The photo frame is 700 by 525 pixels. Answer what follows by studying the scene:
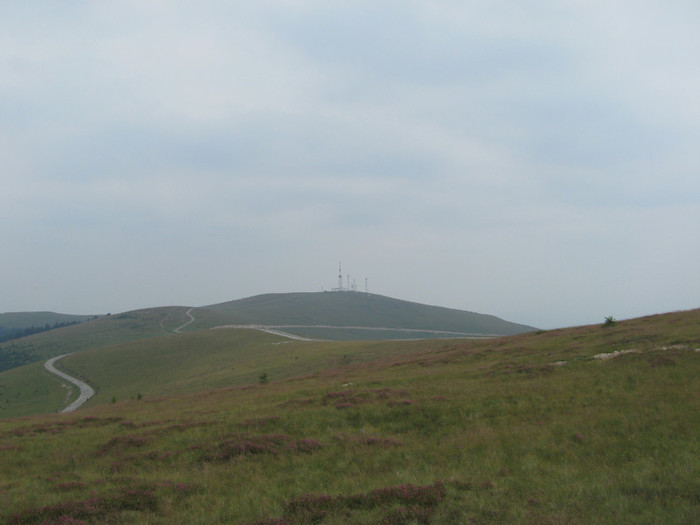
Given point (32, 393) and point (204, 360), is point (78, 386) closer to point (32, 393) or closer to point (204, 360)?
point (32, 393)

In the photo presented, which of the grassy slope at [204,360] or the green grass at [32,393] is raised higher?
the grassy slope at [204,360]

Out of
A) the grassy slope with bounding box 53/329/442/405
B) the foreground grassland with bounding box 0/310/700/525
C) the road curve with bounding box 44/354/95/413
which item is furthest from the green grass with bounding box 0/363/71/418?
the foreground grassland with bounding box 0/310/700/525

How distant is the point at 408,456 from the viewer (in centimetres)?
1586

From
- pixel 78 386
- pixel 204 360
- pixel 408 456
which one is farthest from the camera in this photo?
pixel 204 360

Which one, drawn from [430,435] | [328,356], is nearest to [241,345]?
[328,356]

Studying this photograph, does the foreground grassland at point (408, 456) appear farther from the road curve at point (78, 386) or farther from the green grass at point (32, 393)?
the green grass at point (32, 393)

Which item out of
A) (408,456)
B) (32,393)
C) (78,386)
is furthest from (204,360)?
(408,456)

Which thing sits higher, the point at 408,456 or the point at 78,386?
the point at 408,456

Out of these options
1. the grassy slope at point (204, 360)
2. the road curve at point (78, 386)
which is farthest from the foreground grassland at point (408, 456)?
the road curve at point (78, 386)

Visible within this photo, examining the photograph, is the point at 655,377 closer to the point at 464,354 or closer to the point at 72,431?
the point at 464,354

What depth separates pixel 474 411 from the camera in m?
20.4

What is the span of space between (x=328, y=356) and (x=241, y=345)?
42750mm

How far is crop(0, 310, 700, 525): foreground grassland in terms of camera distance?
37.2 feet

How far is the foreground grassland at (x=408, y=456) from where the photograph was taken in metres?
11.3
